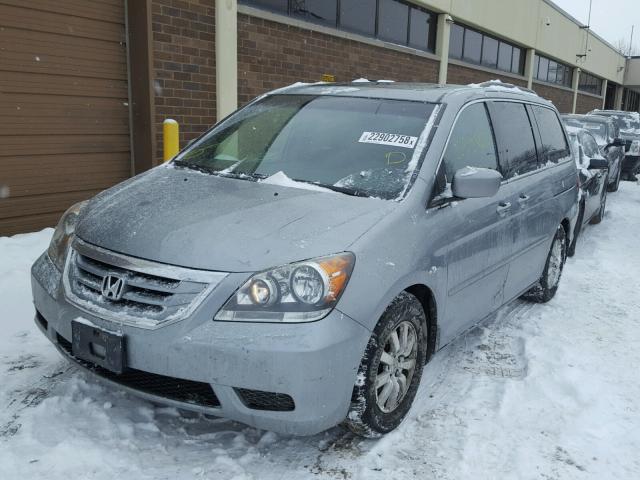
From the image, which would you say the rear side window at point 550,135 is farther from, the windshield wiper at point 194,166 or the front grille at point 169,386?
the front grille at point 169,386

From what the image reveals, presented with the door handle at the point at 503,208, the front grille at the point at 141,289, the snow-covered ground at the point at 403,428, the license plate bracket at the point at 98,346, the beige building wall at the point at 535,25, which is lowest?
the snow-covered ground at the point at 403,428

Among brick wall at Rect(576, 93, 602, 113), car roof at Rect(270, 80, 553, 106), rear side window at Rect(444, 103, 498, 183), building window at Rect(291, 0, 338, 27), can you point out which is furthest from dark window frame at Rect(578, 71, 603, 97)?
rear side window at Rect(444, 103, 498, 183)

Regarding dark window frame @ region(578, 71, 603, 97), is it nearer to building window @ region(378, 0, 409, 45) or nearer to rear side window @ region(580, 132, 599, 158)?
building window @ region(378, 0, 409, 45)

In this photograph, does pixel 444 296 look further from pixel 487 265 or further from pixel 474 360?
pixel 474 360

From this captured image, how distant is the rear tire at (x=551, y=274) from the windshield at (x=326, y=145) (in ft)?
7.39

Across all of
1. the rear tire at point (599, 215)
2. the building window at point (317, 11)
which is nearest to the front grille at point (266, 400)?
the rear tire at point (599, 215)

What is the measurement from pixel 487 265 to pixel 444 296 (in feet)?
2.06

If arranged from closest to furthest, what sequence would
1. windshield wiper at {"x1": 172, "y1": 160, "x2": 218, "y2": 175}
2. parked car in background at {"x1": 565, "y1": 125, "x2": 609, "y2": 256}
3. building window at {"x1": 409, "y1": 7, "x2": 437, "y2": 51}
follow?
windshield wiper at {"x1": 172, "y1": 160, "x2": 218, "y2": 175}, parked car in background at {"x1": 565, "y1": 125, "x2": 609, "y2": 256}, building window at {"x1": 409, "y1": 7, "x2": 437, "y2": 51}

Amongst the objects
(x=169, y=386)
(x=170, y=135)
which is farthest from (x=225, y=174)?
(x=170, y=135)

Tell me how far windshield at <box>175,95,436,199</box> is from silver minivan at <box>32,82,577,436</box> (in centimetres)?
1

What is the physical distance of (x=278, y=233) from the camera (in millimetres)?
2641

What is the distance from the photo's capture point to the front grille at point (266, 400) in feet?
7.98

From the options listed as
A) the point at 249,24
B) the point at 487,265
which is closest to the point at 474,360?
the point at 487,265

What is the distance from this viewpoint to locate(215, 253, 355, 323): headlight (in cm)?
241
